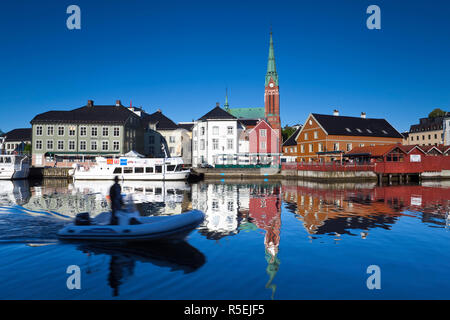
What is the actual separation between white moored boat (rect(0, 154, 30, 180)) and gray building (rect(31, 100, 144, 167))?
22.4ft

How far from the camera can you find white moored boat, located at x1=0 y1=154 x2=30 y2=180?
49938mm

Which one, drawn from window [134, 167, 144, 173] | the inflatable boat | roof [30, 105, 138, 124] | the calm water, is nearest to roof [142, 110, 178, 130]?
roof [30, 105, 138, 124]

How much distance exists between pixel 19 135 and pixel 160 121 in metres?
60.8

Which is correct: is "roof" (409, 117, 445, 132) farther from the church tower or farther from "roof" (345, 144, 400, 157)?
"roof" (345, 144, 400, 157)

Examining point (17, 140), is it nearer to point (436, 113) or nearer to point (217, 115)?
point (217, 115)

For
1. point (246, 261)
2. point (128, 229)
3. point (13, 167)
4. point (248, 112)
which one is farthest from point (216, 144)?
point (246, 261)

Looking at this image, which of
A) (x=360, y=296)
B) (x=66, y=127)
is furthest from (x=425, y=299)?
(x=66, y=127)

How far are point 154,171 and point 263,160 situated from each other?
25.1 meters

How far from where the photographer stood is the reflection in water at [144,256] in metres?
8.66

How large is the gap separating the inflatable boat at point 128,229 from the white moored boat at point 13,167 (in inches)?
1894

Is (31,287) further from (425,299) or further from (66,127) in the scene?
(66,127)

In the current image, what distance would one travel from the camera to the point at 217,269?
8.77 meters
